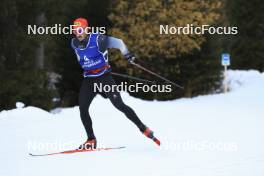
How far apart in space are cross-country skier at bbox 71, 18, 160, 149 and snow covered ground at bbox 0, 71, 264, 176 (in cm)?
55

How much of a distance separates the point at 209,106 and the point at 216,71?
7799 mm

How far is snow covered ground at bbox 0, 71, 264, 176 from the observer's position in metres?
5.98

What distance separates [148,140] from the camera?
8.19m

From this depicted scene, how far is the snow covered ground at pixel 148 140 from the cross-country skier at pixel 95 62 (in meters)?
0.55

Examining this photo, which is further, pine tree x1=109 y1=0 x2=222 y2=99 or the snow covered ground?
pine tree x1=109 y1=0 x2=222 y2=99

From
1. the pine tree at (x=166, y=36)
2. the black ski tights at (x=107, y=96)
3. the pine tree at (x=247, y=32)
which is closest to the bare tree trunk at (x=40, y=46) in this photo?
the pine tree at (x=166, y=36)

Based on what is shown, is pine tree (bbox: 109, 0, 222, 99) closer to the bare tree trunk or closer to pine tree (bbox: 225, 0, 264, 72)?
the bare tree trunk

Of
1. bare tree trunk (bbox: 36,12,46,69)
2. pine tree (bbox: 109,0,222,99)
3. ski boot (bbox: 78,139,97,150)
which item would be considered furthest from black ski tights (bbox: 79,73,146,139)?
pine tree (bbox: 109,0,222,99)

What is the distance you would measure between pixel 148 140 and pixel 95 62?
5.70 feet

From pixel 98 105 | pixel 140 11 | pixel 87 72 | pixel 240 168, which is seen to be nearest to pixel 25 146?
pixel 87 72

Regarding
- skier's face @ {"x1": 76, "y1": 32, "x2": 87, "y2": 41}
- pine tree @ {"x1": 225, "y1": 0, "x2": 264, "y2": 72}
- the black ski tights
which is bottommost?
the black ski tights

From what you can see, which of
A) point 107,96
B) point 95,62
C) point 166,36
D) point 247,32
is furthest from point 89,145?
point 247,32

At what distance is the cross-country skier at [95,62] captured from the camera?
7.04m

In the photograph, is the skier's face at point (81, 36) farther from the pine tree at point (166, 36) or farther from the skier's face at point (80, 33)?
the pine tree at point (166, 36)
